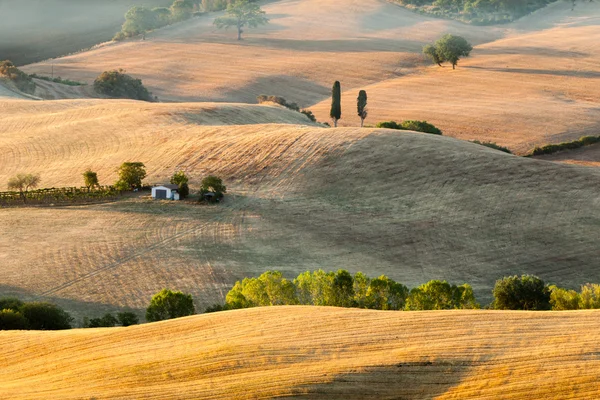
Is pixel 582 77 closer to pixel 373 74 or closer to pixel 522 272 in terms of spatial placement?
pixel 373 74

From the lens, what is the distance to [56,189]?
224 feet

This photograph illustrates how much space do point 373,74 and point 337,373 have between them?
12081cm

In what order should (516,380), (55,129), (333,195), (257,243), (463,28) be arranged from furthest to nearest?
(463,28)
(55,129)
(333,195)
(257,243)
(516,380)

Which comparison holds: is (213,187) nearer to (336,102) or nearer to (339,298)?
(339,298)

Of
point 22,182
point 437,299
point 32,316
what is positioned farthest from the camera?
point 22,182

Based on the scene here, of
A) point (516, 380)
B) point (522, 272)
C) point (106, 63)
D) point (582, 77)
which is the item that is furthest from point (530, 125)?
point (516, 380)

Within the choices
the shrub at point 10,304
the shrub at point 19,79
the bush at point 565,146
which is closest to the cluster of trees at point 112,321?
the shrub at point 10,304

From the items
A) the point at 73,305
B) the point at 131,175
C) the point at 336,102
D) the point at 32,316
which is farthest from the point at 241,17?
the point at 32,316

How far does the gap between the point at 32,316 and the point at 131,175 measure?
2608 centimetres

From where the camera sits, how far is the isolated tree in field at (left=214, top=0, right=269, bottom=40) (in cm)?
18316

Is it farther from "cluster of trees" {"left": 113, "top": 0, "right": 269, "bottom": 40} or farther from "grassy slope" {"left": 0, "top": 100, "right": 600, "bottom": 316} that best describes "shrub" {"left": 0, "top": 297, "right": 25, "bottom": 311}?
"cluster of trees" {"left": 113, "top": 0, "right": 269, "bottom": 40}

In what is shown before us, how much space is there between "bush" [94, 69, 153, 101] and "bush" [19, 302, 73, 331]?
88066 millimetres

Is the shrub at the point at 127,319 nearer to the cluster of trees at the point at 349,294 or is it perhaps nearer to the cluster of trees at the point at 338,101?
the cluster of trees at the point at 349,294

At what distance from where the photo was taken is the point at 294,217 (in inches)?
2486
